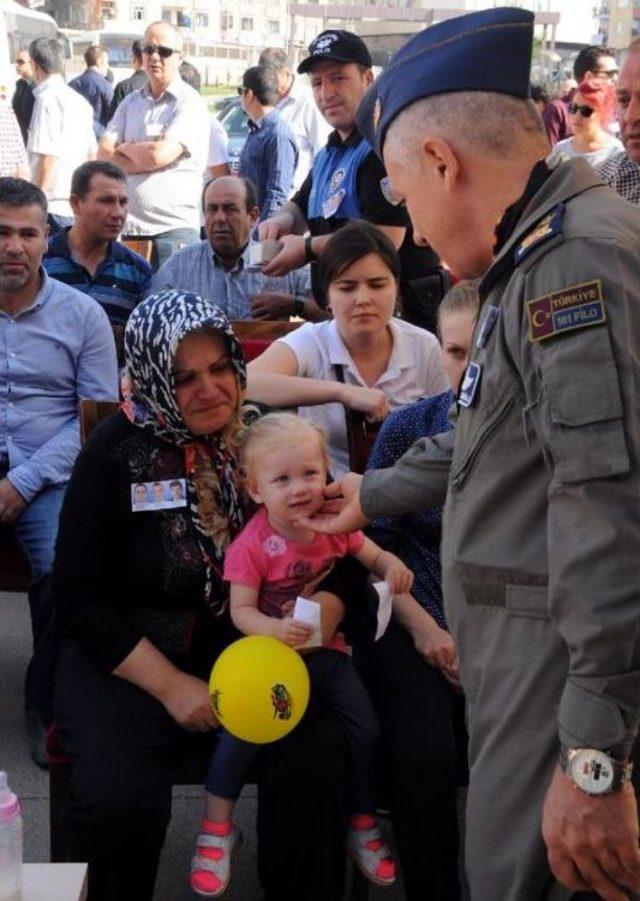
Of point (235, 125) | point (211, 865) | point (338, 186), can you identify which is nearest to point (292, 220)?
point (338, 186)

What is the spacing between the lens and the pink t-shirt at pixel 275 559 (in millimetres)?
2682

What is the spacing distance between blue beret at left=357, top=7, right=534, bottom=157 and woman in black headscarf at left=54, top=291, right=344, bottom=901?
1.13m

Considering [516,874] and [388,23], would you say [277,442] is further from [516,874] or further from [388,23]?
[388,23]

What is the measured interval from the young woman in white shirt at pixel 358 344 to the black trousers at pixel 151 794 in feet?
3.47

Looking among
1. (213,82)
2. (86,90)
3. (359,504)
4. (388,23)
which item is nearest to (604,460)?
(359,504)

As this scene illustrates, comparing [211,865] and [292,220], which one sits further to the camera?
[292,220]

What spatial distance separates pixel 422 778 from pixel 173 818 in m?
0.95

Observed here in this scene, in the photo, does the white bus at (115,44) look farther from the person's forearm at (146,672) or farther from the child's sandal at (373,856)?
the child's sandal at (373,856)

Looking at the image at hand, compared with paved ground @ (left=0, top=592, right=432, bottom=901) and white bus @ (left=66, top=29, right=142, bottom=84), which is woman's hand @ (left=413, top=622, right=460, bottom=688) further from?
white bus @ (left=66, top=29, right=142, bottom=84)

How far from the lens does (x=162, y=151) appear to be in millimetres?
7145

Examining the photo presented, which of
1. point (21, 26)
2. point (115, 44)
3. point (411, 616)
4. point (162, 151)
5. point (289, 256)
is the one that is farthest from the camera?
point (115, 44)

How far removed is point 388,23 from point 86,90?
11021mm

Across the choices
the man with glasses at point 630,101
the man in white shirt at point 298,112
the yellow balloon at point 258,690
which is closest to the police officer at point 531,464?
the yellow balloon at point 258,690

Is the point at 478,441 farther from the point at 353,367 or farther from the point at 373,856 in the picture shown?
the point at 353,367
